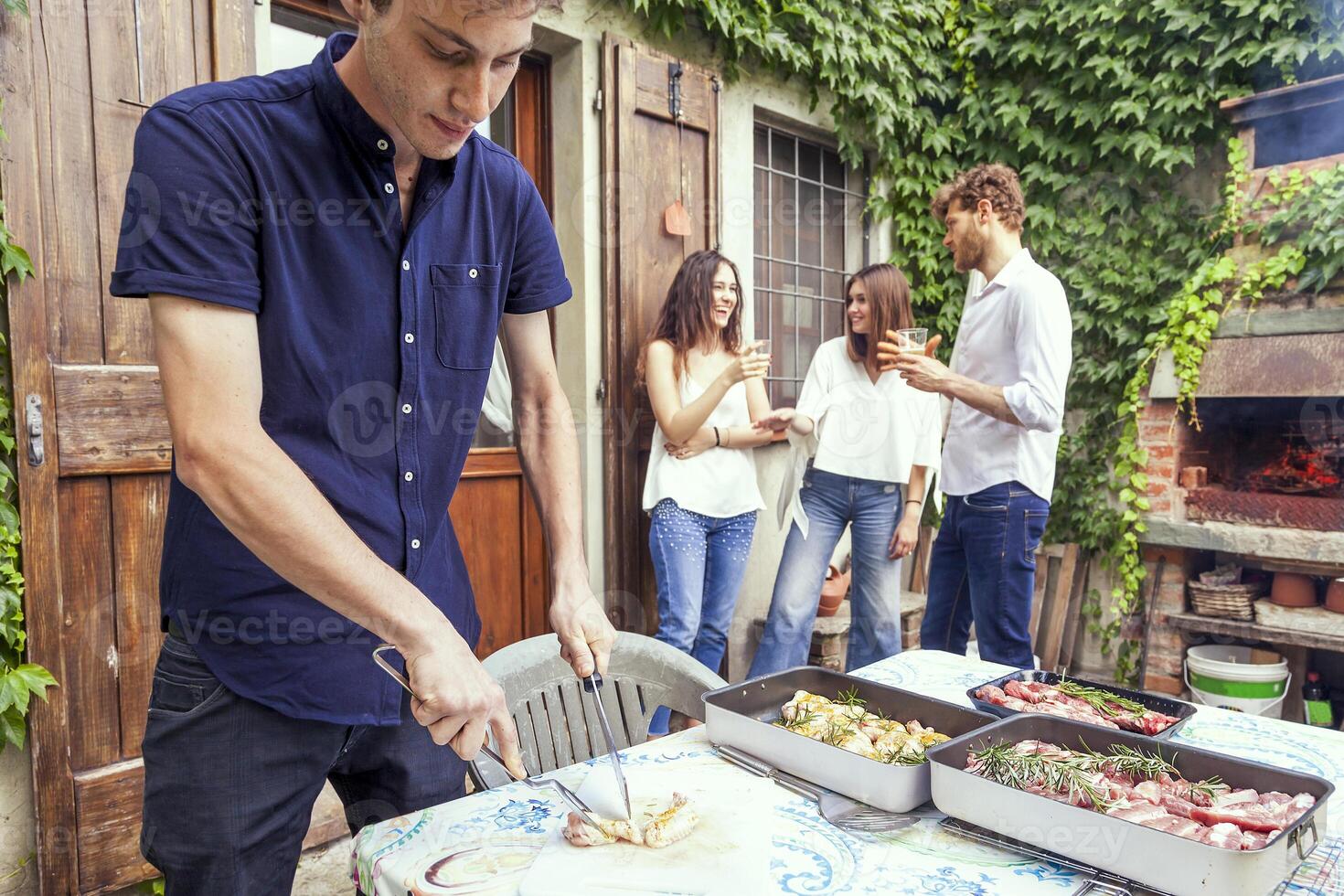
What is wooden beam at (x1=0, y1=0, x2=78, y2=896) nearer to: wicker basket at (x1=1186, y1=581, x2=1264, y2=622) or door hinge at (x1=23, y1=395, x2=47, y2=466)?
door hinge at (x1=23, y1=395, x2=47, y2=466)

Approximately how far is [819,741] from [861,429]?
106 inches

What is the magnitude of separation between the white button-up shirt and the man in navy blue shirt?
2.05m

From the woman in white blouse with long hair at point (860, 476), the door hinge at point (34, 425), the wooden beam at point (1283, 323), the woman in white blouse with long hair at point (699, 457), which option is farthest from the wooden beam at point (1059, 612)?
the door hinge at point (34, 425)

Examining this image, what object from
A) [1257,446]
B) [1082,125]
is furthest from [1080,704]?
[1082,125]

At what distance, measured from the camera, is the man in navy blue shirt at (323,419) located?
110 cm

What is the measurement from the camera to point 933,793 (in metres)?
1.22

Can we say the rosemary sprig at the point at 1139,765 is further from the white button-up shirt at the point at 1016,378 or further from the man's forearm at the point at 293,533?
the white button-up shirt at the point at 1016,378

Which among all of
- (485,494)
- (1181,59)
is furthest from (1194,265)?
(485,494)

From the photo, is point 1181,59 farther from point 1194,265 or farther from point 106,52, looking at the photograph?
point 106,52

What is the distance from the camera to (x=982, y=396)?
313 centimetres

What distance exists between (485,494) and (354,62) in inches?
101

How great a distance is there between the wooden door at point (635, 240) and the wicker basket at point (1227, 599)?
2.91 m

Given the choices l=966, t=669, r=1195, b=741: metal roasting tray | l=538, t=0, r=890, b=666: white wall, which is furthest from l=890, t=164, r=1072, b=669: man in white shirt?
l=966, t=669, r=1195, b=741: metal roasting tray

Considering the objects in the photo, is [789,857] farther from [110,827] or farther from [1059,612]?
[1059,612]
